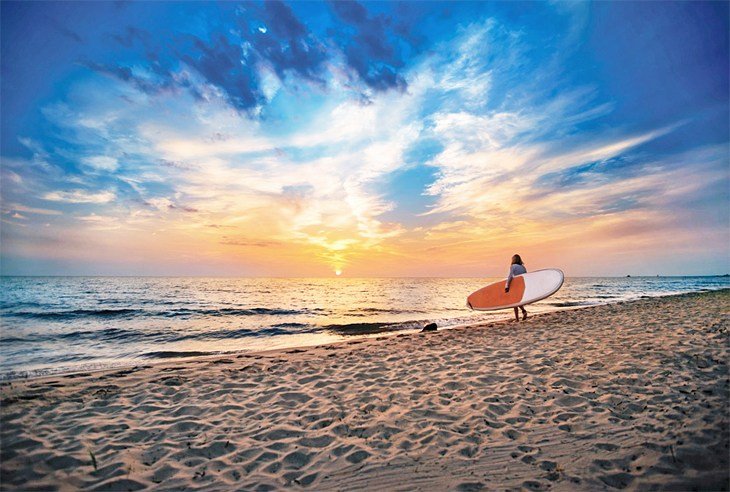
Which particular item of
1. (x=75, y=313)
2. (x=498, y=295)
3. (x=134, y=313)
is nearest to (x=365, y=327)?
(x=498, y=295)

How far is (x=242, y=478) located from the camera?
3.19 m

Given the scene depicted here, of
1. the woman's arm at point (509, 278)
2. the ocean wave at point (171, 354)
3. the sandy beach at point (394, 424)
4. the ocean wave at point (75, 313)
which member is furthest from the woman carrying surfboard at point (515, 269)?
the ocean wave at point (75, 313)

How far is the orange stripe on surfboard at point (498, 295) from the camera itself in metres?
13.0

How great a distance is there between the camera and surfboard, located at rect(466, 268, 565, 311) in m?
12.5

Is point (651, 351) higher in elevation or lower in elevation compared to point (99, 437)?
higher

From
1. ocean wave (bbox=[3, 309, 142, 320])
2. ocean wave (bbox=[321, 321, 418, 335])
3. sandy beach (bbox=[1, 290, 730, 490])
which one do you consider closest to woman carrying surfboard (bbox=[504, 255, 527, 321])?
ocean wave (bbox=[321, 321, 418, 335])

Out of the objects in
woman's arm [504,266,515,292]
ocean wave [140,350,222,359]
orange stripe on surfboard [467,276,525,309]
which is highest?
woman's arm [504,266,515,292]

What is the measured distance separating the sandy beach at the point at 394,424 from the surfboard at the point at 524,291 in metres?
5.35

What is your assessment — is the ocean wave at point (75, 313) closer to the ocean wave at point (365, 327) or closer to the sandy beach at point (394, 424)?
the ocean wave at point (365, 327)

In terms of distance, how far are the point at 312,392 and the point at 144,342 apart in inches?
373

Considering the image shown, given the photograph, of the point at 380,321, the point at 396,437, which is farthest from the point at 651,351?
the point at 380,321

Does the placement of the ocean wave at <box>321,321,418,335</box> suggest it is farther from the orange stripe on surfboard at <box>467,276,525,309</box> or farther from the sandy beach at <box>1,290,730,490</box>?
the sandy beach at <box>1,290,730,490</box>

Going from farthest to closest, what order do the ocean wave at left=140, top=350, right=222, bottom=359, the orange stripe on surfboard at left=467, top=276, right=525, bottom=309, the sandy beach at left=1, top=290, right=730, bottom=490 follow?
the orange stripe on surfboard at left=467, top=276, right=525, bottom=309
the ocean wave at left=140, top=350, right=222, bottom=359
the sandy beach at left=1, top=290, right=730, bottom=490

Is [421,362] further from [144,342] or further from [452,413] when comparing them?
[144,342]
